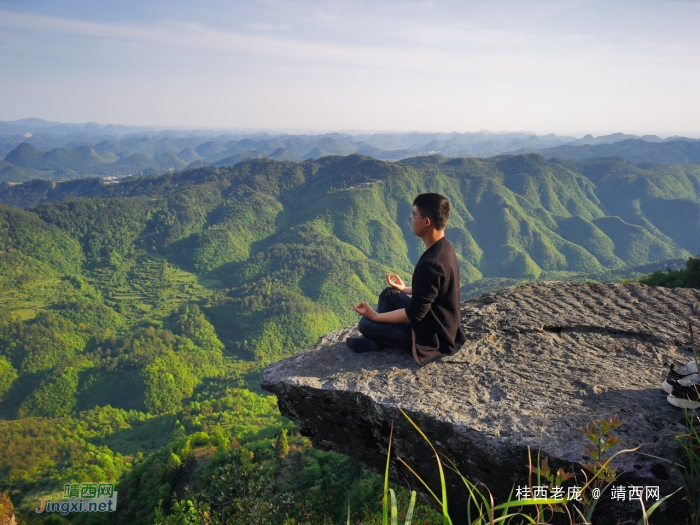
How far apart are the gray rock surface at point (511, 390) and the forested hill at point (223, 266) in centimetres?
646

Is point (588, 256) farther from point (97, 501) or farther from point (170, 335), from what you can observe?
point (97, 501)

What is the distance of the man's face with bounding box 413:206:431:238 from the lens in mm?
4828

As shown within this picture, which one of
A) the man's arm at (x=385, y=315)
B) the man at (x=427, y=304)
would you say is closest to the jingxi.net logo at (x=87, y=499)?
the man at (x=427, y=304)

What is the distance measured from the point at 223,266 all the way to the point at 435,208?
5569 inches

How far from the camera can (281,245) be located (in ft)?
447

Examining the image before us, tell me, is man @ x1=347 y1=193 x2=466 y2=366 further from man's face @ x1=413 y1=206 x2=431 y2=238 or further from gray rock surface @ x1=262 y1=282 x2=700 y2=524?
gray rock surface @ x1=262 y1=282 x2=700 y2=524

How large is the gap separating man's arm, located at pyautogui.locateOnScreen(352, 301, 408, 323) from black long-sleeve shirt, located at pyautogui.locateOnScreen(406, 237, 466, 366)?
0.13m

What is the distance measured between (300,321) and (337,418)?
91.8 metres

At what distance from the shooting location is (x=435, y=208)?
477 cm

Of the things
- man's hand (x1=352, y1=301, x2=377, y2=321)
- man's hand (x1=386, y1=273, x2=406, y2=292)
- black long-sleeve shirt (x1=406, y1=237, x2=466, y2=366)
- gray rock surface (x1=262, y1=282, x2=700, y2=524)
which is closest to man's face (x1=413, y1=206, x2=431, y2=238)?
black long-sleeve shirt (x1=406, y1=237, x2=466, y2=366)

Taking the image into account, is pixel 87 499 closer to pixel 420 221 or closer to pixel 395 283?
pixel 395 283

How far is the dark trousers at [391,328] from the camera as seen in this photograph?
534 cm

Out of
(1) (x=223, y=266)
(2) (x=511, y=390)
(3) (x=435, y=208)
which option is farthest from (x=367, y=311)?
(1) (x=223, y=266)

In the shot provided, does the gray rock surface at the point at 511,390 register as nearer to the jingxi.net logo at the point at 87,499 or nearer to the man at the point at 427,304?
the man at the point at 427,304
